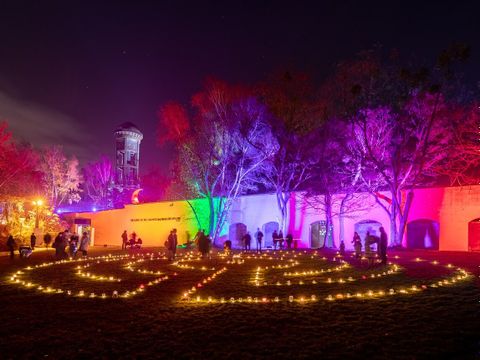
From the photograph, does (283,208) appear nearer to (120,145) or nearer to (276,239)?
(276,239)

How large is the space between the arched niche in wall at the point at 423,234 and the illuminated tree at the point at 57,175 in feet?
137

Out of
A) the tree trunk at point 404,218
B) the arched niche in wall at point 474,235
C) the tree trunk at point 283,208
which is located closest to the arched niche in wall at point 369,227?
the tree trunk at point 404,218

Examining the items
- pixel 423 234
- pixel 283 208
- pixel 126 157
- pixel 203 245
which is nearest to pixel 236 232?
pixel 283 208

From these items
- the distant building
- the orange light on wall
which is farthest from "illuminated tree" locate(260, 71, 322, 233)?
the distant building

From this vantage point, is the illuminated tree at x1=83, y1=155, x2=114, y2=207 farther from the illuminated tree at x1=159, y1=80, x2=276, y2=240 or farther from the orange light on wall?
the illuminated tree at x1=159, y1=80, x2=276, y2=240

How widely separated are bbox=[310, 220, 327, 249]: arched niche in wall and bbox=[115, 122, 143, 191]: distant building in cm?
3755

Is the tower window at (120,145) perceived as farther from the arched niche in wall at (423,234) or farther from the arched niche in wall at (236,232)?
the arched niche in wall at (423,234)

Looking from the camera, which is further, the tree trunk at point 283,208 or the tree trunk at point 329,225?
the tree trunk at point 283,208

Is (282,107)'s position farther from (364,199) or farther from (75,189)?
(75,189)

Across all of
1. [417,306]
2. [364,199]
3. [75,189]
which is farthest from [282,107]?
[75,189]

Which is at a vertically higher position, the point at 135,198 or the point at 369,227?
the point at 135,198

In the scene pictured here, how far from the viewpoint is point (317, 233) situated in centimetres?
3325

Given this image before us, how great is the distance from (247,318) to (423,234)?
73.9ft

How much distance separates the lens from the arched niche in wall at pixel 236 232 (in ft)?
121
